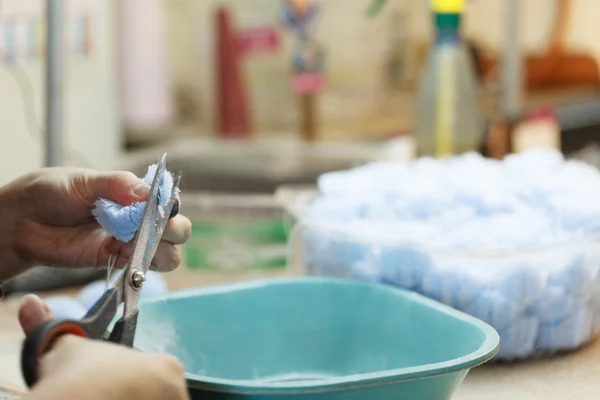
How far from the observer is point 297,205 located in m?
0.88

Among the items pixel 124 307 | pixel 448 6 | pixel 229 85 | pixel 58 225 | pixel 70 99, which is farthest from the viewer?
pixel 229 85

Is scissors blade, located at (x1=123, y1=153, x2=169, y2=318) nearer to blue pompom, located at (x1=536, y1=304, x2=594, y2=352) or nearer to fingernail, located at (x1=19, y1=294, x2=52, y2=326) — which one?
fingernail, located at (x1=19, y1=294, x2=52, y2=326)

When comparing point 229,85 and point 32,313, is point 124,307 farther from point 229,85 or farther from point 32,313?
point 229,85

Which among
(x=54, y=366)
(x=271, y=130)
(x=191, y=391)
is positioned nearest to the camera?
(x=54, y=366)

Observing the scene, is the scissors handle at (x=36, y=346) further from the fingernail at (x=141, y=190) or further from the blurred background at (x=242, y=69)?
the blurred background at (x=242, y=69)

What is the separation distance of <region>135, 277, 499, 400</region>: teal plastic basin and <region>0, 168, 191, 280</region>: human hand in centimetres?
6

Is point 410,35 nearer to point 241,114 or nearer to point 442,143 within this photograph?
point 241,114

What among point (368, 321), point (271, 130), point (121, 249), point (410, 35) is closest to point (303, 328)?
point (368, 321)

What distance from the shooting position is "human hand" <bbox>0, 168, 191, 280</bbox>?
656mm

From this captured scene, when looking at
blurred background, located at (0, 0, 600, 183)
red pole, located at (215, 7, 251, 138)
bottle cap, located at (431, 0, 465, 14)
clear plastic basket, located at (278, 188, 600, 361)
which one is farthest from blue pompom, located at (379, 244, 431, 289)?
red pole, located at (215, 7, 251, 138)

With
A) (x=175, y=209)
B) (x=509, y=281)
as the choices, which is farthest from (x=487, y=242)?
(x=175, y=209)

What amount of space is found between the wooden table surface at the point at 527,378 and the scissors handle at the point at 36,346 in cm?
20

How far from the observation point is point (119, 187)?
63 centimetres

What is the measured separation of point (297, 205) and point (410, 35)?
1475 millimetres
